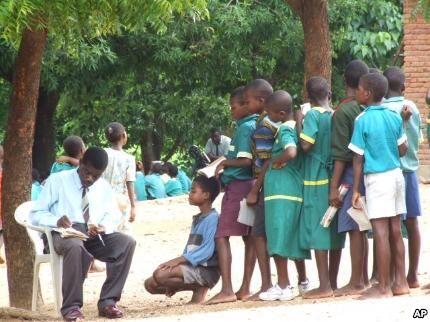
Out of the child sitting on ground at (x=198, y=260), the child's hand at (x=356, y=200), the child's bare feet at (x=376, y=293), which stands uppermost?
the child's hand at (x=356, y=200)

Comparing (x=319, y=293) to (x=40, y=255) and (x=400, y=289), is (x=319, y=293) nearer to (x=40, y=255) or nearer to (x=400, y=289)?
(x=400, y=289)

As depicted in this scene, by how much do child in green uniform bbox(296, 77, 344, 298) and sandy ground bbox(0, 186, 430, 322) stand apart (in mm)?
394

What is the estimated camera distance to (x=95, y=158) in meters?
9.76

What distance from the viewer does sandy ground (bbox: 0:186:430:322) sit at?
8.20 metres

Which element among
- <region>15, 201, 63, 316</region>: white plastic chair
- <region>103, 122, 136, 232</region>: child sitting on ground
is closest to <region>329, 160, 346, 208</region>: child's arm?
<region>15, 201, 63, 316</region>: white plastic chair

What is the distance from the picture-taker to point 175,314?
9578 mm

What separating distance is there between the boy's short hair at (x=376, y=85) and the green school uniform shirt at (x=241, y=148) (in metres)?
1.08

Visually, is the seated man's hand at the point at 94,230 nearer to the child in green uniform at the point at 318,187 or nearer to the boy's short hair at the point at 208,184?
the boy's short hair at the point at 208,184

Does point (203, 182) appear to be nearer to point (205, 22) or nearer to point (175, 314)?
point (175, 314)

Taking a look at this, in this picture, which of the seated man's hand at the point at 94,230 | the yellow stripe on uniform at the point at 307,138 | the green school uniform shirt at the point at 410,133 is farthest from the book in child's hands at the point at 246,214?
the green school uniform shirt at the point at 410,133

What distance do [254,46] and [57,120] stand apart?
27.4ft

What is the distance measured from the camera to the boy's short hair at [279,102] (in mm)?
9609

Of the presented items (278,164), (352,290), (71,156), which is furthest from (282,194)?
(71,156)

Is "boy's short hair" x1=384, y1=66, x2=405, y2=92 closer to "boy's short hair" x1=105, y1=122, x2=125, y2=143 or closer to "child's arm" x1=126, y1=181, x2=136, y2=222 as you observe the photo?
"boy's short hair" x1=105, y1=122, x2=125, y2=143
